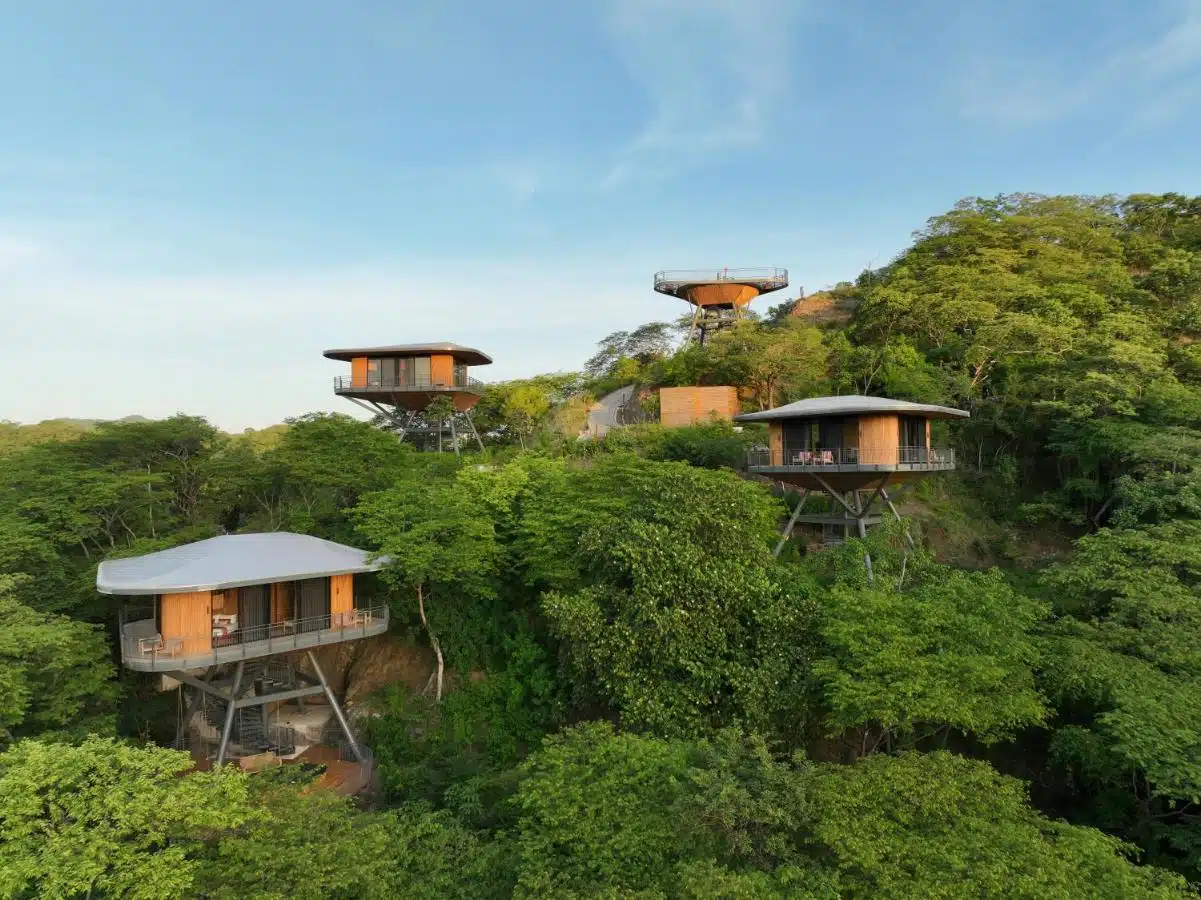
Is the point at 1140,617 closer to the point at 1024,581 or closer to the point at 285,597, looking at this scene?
the point at 1024,581

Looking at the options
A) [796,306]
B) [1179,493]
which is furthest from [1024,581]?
[796,306]

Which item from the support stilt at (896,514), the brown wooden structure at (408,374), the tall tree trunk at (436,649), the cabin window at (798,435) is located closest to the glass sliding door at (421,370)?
the brown wooden structure at (408,374)

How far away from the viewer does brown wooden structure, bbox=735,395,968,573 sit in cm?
1916

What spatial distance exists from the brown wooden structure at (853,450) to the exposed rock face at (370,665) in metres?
13.2

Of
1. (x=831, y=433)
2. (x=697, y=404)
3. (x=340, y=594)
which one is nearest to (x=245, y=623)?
(x=340, y=594)

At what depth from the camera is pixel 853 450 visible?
19.6 m

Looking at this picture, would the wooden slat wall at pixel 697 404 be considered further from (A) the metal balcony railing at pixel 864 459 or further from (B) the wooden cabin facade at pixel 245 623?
(B) the wooden cabin facade at pixel 245 623

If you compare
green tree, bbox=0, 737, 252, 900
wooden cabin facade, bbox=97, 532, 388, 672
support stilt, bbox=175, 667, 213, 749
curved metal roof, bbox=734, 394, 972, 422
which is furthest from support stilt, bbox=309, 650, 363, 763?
curved metal roof, bbox=734, 394, 972, 422

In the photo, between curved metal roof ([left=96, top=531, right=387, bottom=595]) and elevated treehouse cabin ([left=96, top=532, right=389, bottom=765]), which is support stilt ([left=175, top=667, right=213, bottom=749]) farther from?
curved metal roof ([left=96, top=531, right=387, bottom=595])

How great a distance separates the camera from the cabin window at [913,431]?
19875 millimetres

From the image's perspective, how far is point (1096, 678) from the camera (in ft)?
39.7

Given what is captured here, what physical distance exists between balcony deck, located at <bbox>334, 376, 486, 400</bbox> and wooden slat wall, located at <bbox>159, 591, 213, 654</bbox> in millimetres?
16404

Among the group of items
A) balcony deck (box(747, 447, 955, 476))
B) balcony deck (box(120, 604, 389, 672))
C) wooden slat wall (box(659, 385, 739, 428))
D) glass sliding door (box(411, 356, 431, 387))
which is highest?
glass sliding door (box(411, 356, 431, 387))

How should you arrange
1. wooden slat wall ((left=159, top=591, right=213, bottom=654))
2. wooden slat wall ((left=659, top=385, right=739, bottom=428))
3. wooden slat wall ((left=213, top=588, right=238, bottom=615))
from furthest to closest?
wooden slat wall ((left=659, top=385, right=739, bottom=428)) < wooden slat wall ((left=213, top=588, right=238, bottom=615)) < wooden slat wall ((left=159, top=591, right=213, bottom=654))
